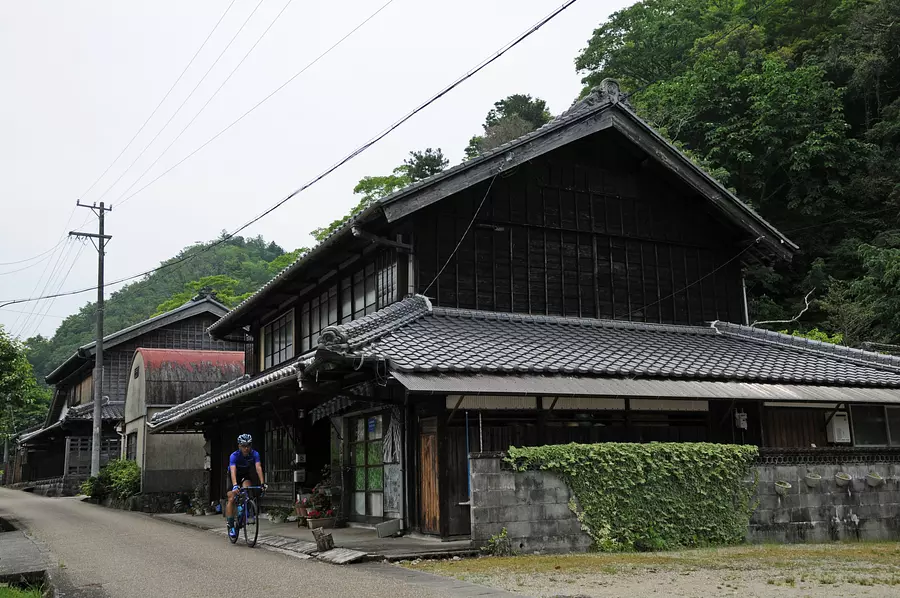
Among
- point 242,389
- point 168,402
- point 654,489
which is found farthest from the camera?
point 168,402

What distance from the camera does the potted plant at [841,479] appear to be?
41.9ft

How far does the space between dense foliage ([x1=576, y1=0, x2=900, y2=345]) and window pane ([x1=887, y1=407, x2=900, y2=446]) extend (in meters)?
13.6

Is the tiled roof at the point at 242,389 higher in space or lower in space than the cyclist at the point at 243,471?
higher

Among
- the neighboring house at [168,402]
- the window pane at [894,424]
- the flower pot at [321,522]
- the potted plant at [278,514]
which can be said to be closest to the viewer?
the flower pot at [321,522]

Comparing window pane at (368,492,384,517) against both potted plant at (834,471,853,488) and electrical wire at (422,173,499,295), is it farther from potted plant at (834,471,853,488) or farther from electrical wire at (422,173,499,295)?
potted plant at (834,471,853,488)

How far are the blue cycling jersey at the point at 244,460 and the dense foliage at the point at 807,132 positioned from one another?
75.8 ft

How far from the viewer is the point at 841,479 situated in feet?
41.9

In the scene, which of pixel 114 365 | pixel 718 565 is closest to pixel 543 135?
pixel 718 565

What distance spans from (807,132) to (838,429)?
20.4m

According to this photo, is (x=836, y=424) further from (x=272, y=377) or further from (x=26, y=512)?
(x=26, y=512)

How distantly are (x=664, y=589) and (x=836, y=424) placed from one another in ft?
32.4

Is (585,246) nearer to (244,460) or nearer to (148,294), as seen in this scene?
(244,460)

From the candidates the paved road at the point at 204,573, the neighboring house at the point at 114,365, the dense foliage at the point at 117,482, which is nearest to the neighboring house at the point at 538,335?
the paved road at the point at 204,573

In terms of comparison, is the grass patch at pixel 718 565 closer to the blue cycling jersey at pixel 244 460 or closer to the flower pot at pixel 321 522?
the blue cycling jersey at pixel 244 460
